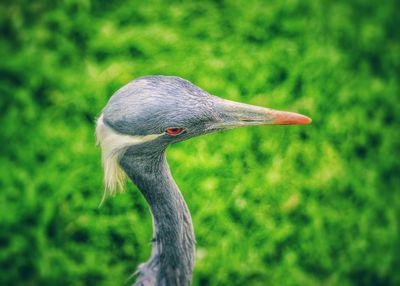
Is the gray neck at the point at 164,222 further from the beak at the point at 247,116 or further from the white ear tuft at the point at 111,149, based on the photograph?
the beak at the point at 247,116

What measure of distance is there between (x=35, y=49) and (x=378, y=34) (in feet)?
10.9

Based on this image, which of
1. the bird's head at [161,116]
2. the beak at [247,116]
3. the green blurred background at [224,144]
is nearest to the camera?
the bird's head at [161,116]

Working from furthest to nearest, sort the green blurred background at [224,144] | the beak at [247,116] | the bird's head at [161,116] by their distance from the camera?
the green blurred background at [224,144], the beak at [247,116], the bird's head at [161,116]

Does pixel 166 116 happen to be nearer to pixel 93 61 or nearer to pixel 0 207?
pixel 0 207


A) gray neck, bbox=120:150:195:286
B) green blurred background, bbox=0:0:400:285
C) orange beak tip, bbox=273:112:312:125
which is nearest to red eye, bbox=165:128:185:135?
gray neck, bbox=120:150:195:286

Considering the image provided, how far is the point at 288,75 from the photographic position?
12.8 ft

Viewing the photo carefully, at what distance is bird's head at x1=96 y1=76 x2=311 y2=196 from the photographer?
5.41 feet

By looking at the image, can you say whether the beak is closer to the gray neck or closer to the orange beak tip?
the orange beak tip

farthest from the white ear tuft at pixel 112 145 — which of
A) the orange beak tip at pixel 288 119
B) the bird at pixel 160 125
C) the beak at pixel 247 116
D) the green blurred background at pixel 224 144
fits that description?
the green blurred background at pixel 224 144

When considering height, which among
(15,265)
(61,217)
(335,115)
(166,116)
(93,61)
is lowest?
(15,265)

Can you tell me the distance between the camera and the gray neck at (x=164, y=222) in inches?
72.9

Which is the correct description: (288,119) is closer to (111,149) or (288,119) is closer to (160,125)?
(160,125)

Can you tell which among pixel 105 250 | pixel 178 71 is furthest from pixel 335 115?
pixel 105 250

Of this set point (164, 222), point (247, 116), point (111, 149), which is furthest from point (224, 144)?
point (111, 149)
